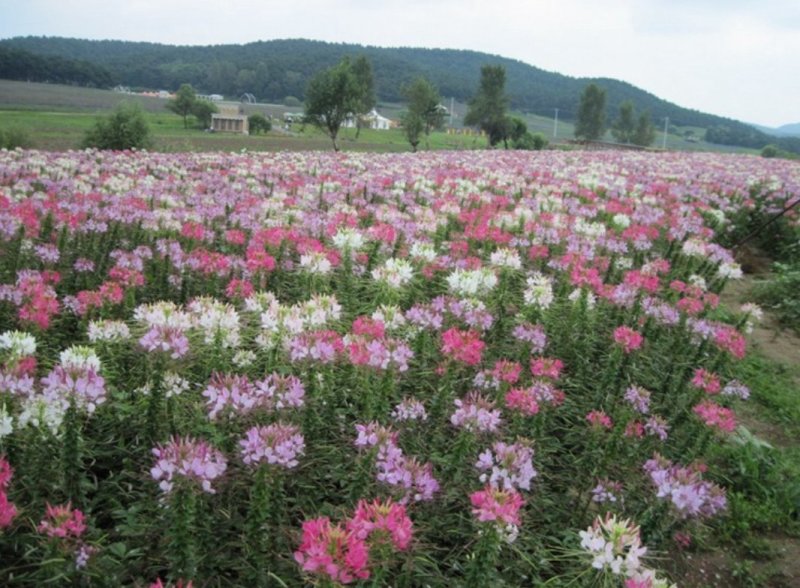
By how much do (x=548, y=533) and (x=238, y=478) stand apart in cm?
175

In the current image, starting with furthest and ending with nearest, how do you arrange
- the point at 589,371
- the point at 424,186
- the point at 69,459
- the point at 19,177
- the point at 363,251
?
the point at 424,186 → the point at 19,177 → the point at 363,251 → the point at 589,371 → the point at 69,459

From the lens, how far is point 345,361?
A: 3416 millimetres

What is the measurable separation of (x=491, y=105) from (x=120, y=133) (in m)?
35.4

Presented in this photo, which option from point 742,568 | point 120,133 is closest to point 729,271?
point 742,568

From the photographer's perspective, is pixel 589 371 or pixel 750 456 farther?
pixel 589 371

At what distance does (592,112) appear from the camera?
3179 inches

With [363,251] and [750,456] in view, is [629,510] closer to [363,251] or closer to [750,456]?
[750,456]

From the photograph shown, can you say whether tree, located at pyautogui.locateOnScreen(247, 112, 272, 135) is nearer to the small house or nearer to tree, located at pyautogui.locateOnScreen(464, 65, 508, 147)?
the small house

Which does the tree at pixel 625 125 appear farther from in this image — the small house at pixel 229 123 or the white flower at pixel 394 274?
the white flower at pixel 394 274

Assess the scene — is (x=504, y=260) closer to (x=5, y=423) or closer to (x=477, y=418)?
(x=477, y=418)

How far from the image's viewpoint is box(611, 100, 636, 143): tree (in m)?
85.9

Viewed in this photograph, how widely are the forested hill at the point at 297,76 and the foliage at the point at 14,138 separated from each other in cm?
10262

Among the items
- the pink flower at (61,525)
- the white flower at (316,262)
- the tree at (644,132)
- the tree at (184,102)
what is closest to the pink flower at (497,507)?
the pink flower at (61,525)

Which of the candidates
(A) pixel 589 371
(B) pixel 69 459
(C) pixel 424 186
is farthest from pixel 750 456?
(C) pixel 424 186
